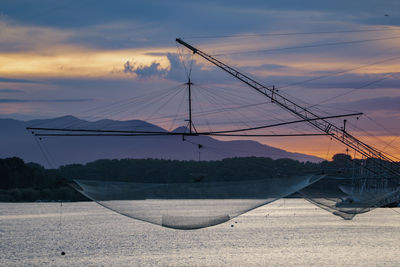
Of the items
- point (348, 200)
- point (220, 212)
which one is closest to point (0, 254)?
point (220, 212)

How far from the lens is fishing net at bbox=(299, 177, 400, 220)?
42688mm

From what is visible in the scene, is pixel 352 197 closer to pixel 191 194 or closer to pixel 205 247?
pixel 205 247

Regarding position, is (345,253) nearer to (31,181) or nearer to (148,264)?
(148,264)

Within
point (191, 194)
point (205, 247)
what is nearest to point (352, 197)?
point (205, 247)

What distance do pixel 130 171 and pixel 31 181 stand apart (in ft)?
99.8

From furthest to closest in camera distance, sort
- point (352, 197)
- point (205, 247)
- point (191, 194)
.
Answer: point (352, 197), point (205, 247), point (191, 194)

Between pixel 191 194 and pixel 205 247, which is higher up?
pixel 191 194

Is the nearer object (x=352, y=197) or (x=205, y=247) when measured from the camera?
(x=205, y=247)

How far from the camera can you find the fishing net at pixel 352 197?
42.7m

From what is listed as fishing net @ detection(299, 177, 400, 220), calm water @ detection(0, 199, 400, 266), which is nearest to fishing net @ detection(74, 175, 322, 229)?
calm water @ detection(0, 199, 400, 266)

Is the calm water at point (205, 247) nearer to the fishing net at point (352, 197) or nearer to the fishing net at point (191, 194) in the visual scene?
the fishing net at point (352, 197)

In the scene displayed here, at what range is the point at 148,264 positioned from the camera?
33.2m

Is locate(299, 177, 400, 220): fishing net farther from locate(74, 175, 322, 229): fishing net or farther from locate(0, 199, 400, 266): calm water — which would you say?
locate(74, 175, 322, 229): fishing net

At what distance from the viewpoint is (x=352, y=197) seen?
218 feet
